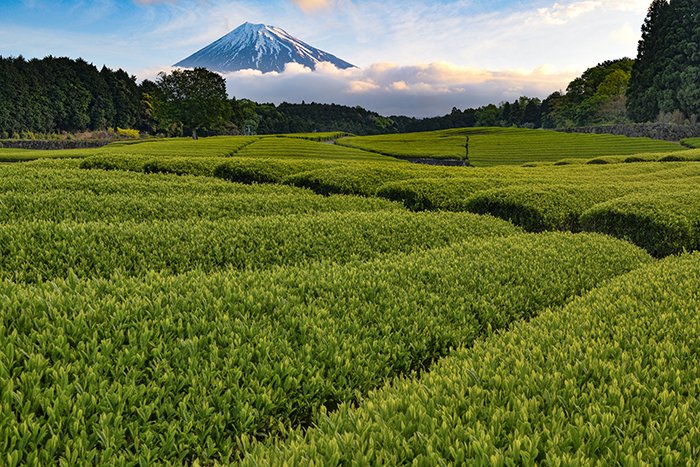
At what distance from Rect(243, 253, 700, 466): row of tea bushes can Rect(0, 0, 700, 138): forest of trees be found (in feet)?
245

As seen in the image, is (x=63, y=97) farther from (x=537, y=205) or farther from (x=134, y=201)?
(x=537, y=205)

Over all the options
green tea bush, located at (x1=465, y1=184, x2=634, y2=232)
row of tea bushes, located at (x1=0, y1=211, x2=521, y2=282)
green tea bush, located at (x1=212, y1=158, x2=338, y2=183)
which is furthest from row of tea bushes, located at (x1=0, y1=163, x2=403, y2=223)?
green tea bush, located at (x1=212, y1=158, x2=338, y2=183)

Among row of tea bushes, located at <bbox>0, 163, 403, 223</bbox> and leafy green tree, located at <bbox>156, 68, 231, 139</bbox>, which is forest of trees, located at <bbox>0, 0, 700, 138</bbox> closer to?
leafy green tree, located at <bbox>156, 68, 231, 139</bbox>

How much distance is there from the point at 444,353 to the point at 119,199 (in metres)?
9.22

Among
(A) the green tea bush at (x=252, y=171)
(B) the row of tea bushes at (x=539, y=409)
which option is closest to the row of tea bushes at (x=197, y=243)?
(B) the row of tea bushes at (x=539, y=409)

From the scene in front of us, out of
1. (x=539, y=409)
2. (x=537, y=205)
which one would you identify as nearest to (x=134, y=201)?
(x=539, y=409)

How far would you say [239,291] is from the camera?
17.2ft

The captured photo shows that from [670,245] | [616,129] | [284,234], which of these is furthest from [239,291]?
[616,129]

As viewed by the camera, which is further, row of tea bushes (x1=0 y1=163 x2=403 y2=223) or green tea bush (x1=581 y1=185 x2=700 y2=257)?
green tea bush (x1=581 y1=185 x2=700 y2=257)

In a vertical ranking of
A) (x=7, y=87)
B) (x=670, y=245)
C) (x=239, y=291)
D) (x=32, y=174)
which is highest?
(x=7, y=87)

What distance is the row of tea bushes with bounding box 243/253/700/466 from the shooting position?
2750 millimetres

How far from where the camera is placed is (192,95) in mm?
81500

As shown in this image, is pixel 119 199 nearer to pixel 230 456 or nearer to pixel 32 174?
pixel 32 174

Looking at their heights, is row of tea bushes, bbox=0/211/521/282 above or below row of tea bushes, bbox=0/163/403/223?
below
